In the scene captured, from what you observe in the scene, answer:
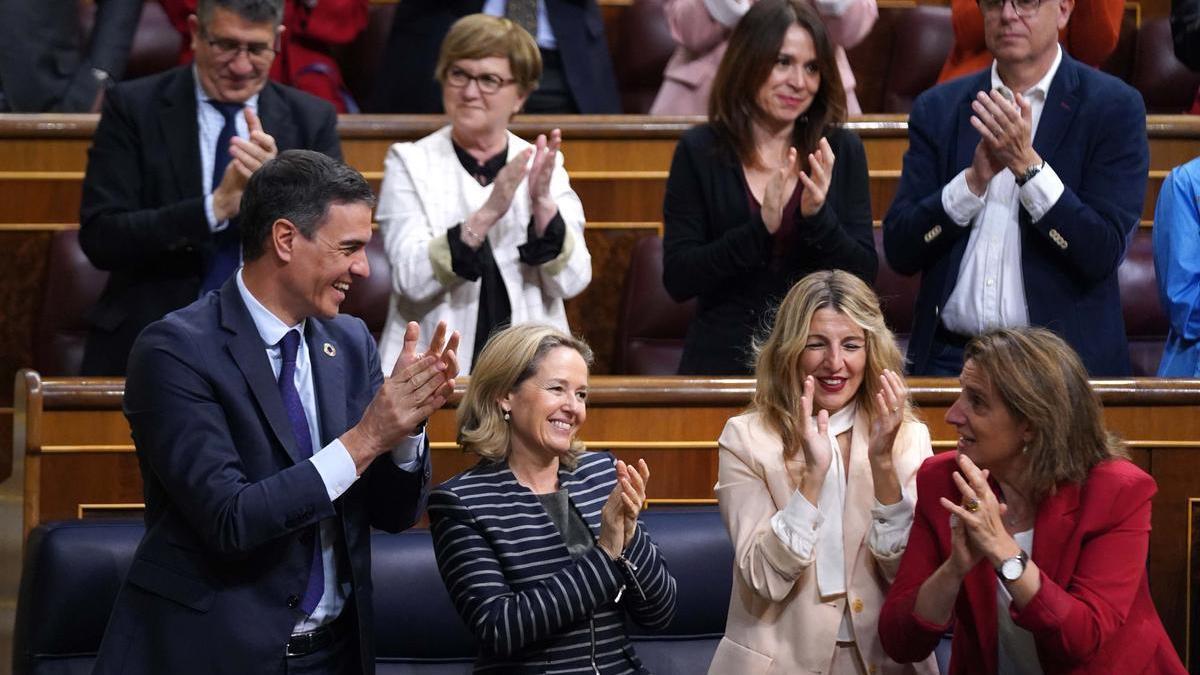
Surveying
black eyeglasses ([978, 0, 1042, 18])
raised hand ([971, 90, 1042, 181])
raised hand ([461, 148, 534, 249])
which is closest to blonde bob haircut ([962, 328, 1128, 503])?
raised hand ([971, 90, 1042, 181])

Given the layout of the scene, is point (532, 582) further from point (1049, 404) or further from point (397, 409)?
point (1049, 404)

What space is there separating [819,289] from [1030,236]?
65 centimetres

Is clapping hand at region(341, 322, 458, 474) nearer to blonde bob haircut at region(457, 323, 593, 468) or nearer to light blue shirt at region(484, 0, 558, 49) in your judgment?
blonde bob haircut at region(457, 323, 593, 468)

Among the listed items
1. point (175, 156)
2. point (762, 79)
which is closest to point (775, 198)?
point (762, 79)

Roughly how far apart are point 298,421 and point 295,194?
244mm

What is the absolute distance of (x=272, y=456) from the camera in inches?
74.8

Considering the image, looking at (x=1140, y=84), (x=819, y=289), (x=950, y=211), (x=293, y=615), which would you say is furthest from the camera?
(x=1140, y=84)

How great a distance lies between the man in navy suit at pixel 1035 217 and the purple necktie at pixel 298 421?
48.8 inches

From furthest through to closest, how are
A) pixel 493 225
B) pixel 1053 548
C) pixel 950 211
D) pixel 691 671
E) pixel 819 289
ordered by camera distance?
pixel 493 225
pixel 950 211
pixel 691 671
pixel 819 289
pixel 1053 548

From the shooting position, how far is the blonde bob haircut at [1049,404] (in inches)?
83.4

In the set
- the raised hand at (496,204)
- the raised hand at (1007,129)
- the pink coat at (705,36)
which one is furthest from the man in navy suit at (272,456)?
the pink coat at (705,36)

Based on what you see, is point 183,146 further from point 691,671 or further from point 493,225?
point 691,671

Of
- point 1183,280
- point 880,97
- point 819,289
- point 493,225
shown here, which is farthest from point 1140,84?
point 819,289

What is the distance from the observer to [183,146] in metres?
2.97
